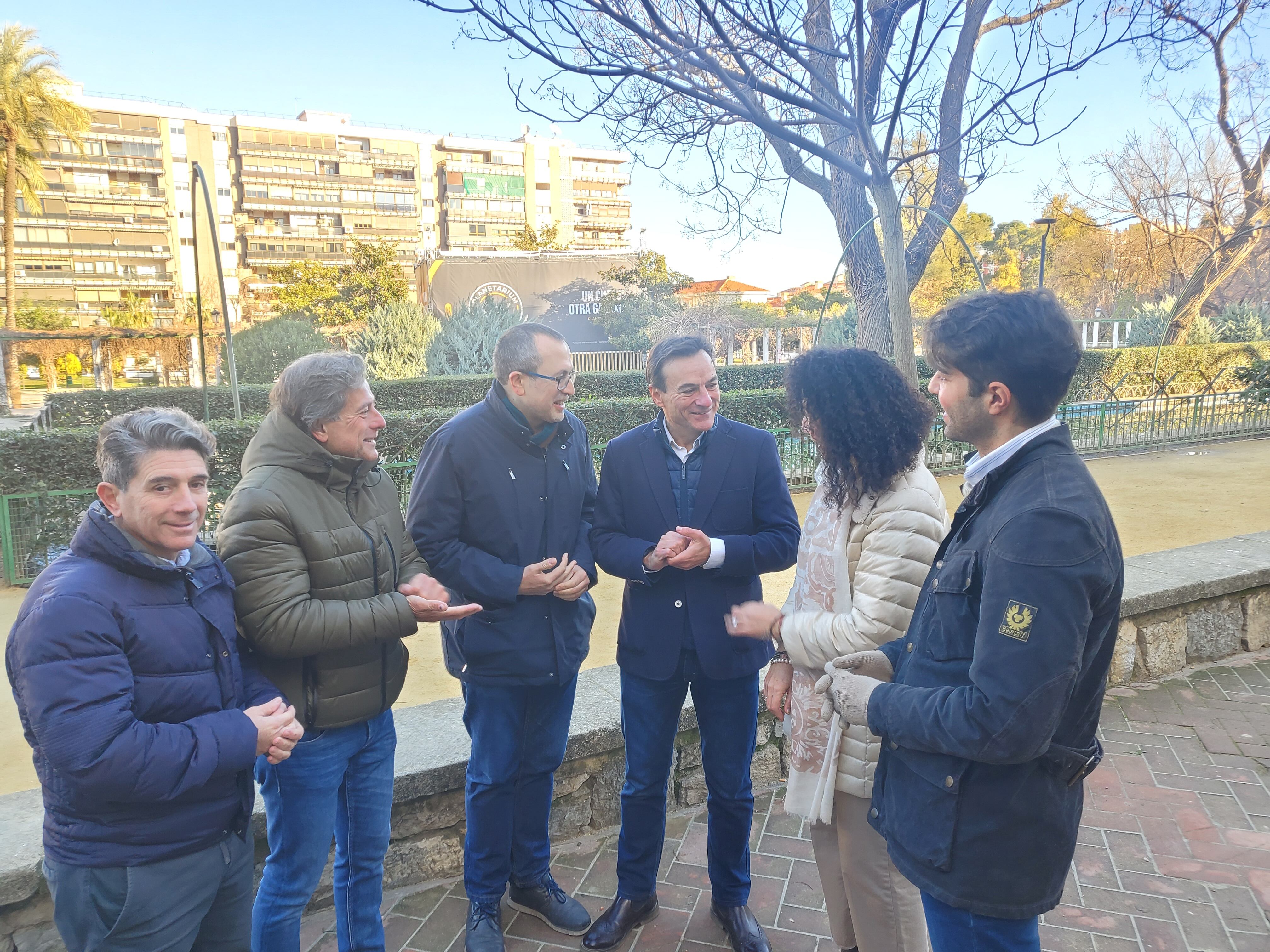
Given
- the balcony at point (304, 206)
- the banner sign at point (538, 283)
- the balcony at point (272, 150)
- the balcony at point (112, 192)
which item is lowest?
the banner sign at point (538, 283)

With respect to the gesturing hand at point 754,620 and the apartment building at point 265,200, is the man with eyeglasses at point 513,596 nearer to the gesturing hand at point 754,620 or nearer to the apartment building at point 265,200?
the gesturing hand at point 754,620

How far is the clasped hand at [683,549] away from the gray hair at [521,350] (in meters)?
0.73

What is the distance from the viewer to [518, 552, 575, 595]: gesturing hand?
2547 millimetres

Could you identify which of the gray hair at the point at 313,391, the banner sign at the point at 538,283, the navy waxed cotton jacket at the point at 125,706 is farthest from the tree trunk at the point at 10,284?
the navy waxed cotton jacket at the point at 125,706

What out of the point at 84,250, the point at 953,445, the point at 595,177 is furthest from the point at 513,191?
the point at 953,445

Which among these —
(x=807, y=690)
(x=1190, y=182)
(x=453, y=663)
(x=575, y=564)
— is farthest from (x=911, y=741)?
(x=1190, y=182)

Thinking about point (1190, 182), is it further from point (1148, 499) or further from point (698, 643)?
point (698, 643)

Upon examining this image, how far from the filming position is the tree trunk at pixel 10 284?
32312 mm

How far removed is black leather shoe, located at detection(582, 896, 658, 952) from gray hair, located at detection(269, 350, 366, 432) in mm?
1783

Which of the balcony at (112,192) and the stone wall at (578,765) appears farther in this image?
the balcony at (112,192)

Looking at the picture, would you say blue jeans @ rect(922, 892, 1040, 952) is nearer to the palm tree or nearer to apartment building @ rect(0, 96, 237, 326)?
the palm tree

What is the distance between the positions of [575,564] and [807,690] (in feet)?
2.79

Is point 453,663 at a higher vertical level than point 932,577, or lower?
lower

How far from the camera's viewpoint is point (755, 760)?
338cm
